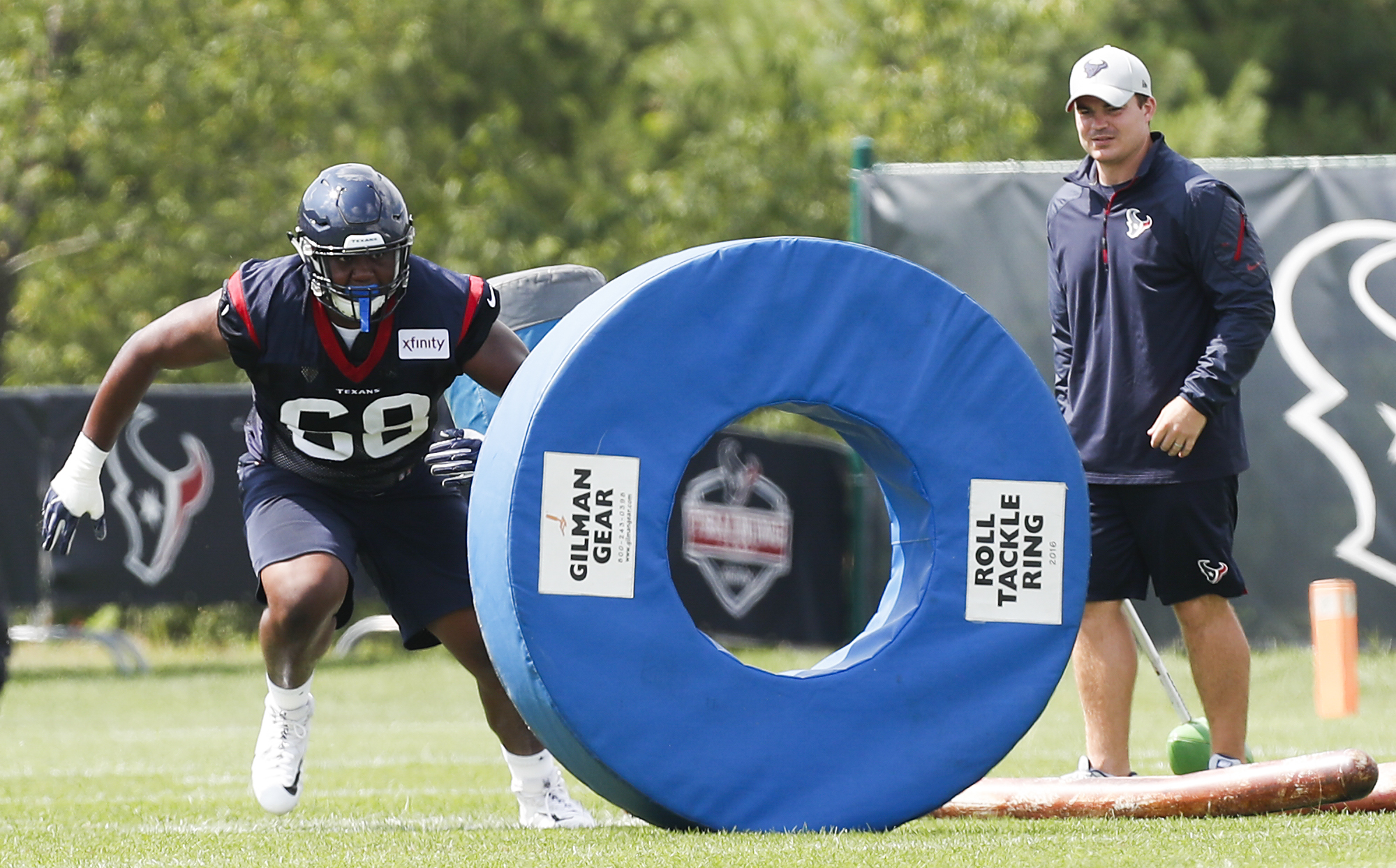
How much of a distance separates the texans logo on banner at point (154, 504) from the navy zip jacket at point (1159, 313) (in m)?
6.45

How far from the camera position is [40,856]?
3.66m

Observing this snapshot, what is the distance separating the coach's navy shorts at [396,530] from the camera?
14.5 ft

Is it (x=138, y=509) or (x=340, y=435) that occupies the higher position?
(x=340, y=435)

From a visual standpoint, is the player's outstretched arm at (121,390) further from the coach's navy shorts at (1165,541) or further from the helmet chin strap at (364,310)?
the coach's navy shorts at (1165,541)

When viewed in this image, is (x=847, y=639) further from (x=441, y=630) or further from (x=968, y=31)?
(x=968, y=31)

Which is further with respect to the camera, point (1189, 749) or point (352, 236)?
point (1189, 749)

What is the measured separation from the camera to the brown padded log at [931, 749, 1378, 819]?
3.83m

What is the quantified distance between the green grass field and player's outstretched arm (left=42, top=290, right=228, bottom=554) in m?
0.78

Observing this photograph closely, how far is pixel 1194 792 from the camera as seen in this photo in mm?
3973

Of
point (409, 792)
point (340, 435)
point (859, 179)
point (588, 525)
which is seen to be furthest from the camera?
point (859, 179)

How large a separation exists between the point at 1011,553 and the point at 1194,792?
2.25ft

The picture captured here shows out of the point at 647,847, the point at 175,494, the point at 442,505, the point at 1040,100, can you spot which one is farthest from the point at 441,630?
the point at 1040,100

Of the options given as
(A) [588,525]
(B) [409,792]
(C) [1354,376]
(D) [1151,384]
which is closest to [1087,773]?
(D) [1151,384]

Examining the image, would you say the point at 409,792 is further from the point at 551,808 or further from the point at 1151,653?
the point at 1151,653
